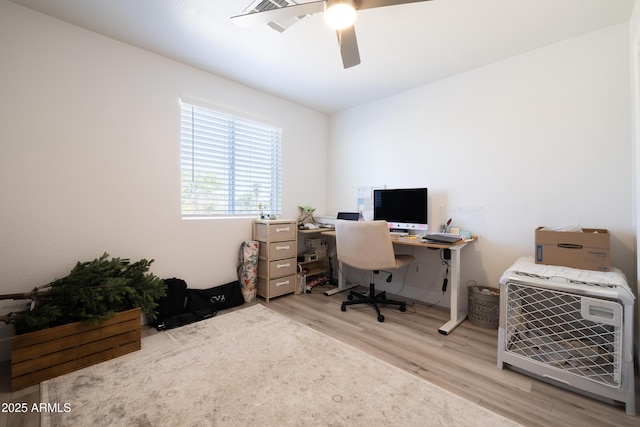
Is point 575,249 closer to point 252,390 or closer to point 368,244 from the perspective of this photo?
point 368,244

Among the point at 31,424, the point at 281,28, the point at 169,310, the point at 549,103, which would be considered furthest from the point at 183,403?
the point at 549,103

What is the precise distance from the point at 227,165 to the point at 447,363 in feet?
9.31

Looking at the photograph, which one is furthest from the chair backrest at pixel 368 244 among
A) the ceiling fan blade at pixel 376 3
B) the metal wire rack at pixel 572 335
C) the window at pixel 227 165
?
the ceiling fan blade at pixel 376 3

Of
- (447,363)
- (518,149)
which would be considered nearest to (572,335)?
(447,363)

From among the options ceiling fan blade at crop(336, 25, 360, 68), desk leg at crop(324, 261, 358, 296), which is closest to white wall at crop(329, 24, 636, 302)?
desk leg at crop(324, 261, 358, 296)

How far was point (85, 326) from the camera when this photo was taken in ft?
5.64

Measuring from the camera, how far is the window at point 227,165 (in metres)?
2.70

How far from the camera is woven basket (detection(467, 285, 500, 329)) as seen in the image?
2.30 m

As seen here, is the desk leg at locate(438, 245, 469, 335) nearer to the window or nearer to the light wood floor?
the light wood floor

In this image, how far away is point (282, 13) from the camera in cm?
153

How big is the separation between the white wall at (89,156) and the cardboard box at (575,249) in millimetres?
2957

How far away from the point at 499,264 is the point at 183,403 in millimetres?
2784

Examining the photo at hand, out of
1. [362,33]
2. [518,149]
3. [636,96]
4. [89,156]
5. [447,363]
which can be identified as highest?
[362,33]

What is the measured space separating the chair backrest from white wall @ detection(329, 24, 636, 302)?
85 cm
